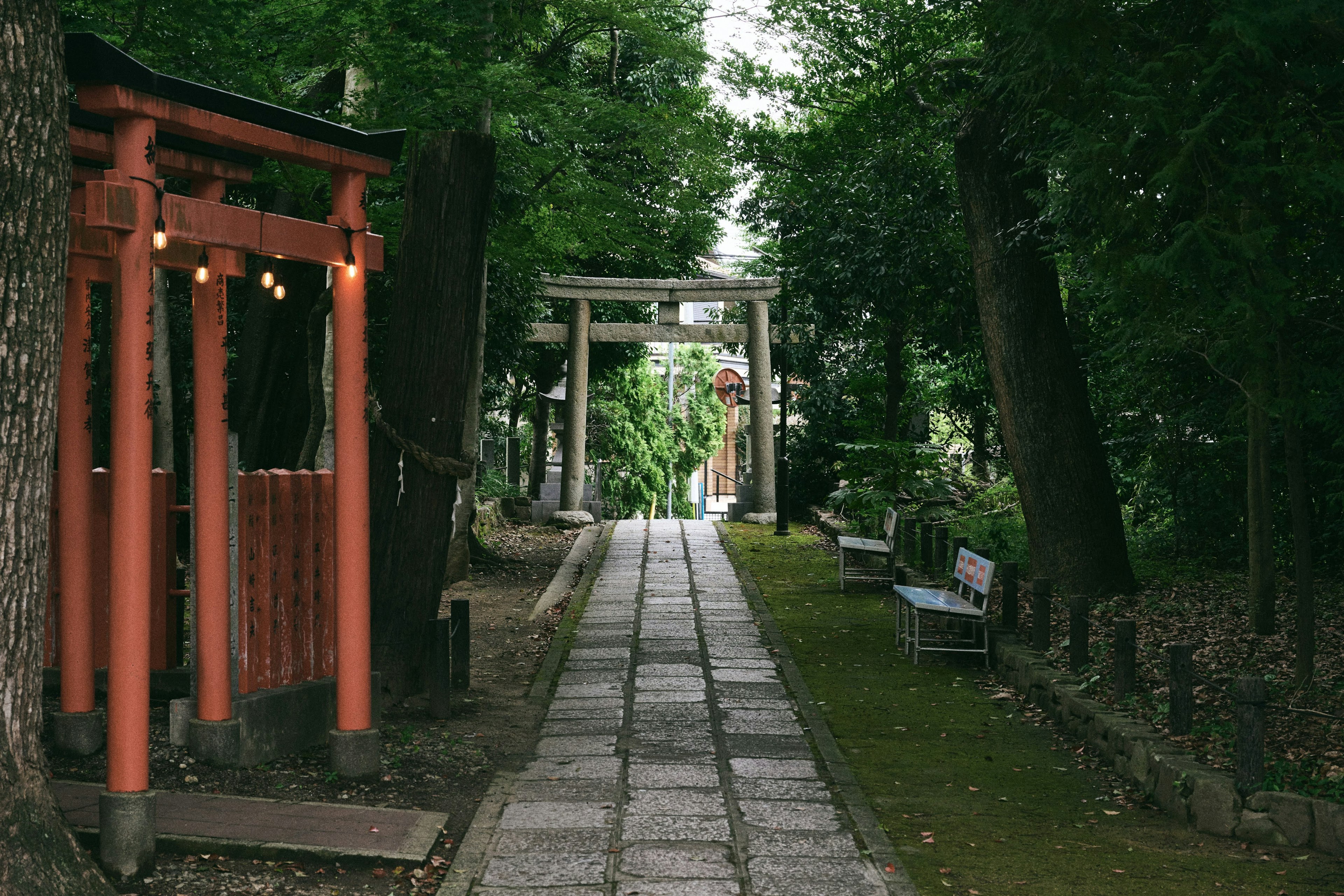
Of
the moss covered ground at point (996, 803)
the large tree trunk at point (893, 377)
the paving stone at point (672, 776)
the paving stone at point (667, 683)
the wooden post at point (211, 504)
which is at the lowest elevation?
the moss covered ground at point (996, 803)

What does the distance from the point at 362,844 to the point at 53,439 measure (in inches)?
76.7

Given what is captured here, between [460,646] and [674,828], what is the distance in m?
3.00

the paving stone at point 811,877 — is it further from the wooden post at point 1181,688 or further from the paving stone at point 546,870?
the wooden post at point 1181,688

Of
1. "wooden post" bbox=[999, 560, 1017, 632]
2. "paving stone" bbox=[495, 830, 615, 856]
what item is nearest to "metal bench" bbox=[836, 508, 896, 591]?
"wooden post" bbox=[999, 560, 1017, 632]

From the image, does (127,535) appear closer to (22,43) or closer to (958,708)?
(22,43)

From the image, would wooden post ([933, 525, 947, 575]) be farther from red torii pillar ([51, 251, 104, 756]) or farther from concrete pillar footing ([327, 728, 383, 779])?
red torii pillar ([51, 251, 104, 756])

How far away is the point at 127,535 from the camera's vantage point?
436 centimetres

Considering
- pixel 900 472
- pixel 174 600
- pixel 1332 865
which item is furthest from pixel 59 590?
pixel 900 472

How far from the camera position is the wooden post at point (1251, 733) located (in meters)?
5.03

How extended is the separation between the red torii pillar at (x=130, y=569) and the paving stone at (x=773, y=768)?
2.80 meters

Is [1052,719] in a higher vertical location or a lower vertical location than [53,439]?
lower

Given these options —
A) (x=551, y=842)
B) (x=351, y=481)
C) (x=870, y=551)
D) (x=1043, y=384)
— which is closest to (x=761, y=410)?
(x=870, y=551)

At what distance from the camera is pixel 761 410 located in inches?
781

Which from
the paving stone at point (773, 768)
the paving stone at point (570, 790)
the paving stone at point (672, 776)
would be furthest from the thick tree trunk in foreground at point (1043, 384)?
the paving stone at point (570, 790)
